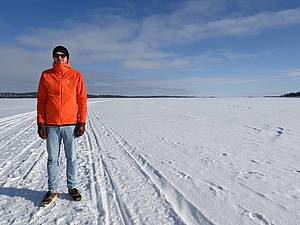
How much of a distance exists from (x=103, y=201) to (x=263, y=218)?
6.25 ft

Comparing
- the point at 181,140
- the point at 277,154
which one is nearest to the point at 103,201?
the point at 277,154

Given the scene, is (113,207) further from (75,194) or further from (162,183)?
(162,183)

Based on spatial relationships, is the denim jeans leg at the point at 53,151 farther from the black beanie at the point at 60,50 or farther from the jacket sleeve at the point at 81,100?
the black beanie at the point at 60,50

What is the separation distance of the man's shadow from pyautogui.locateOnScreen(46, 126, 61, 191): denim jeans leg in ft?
0.98

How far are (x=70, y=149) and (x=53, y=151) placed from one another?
21 centimetres

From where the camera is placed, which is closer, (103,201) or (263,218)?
(263,218)

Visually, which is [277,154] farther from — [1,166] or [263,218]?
[1,166]

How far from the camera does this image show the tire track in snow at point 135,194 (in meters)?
3.29

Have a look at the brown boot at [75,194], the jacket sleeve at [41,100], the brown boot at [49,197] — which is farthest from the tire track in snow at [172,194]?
the jacket sleeve at [41,100]

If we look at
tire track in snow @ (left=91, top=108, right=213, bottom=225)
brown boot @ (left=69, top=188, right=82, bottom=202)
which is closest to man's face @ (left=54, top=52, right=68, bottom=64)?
brown boot @ (left=69, top=188, right=82, bottom=202)

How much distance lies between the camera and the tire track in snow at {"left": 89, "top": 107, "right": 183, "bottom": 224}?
329cm

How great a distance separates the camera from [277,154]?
6.49 meters

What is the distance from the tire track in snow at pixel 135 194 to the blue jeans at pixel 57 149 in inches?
26.4

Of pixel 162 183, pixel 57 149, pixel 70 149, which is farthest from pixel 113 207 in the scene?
pixel 162 183
